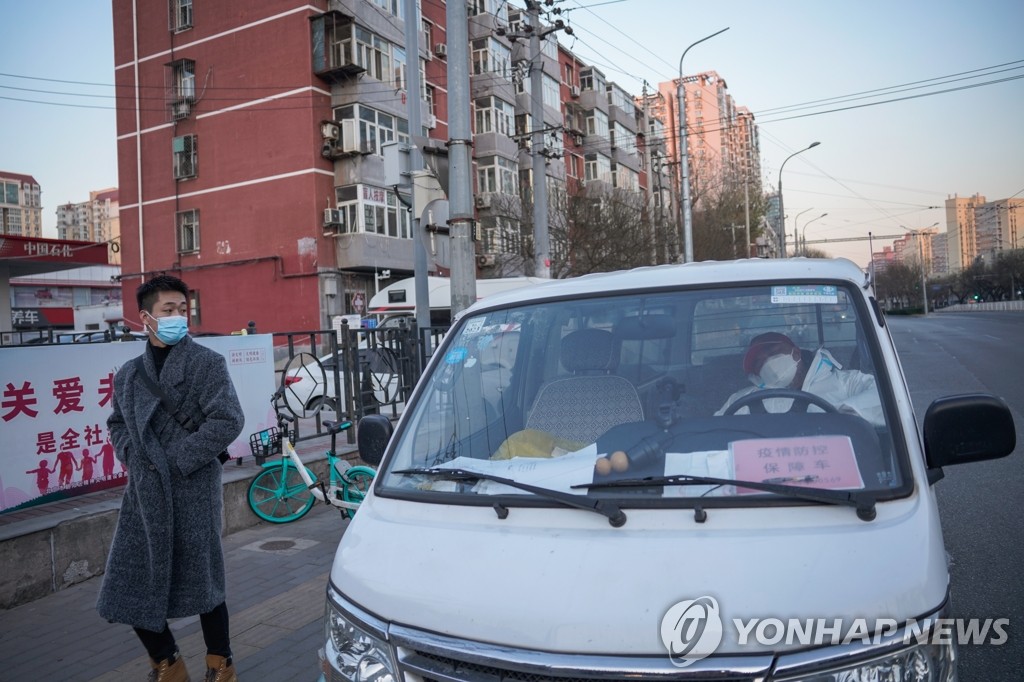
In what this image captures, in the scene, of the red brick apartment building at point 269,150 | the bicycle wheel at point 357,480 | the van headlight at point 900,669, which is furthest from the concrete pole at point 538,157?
the van headlight at point 900,669

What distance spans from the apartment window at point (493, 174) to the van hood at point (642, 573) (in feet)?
115

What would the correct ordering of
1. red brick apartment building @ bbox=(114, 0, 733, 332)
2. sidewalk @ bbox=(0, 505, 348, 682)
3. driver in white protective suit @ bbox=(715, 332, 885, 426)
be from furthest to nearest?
red brick apartment building @ bbox=(114, 0, 733, 332)
sidewalk @ bbox=(0, 505, 348, 682)
driver in white protective suit @ bbox=(715, 332, 885, 426)

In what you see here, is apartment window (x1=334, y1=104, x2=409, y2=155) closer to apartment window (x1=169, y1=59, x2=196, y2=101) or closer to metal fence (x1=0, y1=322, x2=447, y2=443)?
apartment window (x1=169, y1=59, x2=196, y2=101)

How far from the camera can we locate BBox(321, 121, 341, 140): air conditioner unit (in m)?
29.4

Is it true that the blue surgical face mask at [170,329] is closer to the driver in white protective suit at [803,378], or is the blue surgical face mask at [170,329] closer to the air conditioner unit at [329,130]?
Result: the driver in white protective suit at [803,378]

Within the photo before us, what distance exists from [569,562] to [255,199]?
100 feet

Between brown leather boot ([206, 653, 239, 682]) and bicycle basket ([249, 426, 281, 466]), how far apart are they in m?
4.03

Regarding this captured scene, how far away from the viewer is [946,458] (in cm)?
244

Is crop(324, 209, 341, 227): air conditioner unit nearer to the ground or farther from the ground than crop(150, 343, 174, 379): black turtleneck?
farther from the ground

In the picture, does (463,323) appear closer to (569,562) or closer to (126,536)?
(569,562)

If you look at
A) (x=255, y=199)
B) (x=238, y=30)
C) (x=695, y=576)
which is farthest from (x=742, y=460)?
(x=238, y=30)

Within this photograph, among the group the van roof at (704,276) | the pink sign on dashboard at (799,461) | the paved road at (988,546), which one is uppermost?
the van roof at (704,276)

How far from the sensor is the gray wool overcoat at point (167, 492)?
134 inches

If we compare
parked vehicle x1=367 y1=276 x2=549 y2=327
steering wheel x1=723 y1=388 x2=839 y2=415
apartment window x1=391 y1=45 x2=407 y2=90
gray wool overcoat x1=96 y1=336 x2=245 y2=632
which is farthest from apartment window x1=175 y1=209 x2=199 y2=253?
steering wheel x1=723 y1=388 x2=839 y2=415
